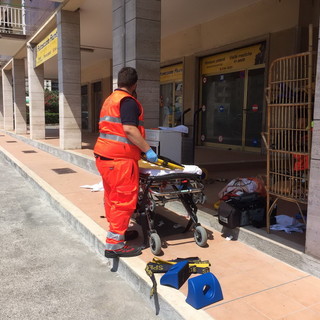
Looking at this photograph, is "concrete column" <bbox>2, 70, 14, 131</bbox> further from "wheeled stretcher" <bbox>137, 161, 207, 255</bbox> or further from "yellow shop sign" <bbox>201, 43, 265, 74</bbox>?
"wheeled stretcher" <bbox>137, 161, 207, 255</bbox>

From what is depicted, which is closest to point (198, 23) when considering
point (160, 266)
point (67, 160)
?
point (67, 160)

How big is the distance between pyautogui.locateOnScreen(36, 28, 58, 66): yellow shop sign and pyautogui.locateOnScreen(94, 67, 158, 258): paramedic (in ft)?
29.8

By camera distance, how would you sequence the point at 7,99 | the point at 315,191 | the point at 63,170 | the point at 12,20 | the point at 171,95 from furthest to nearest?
the point at 7,99 < the point at 12,20 < the point at 171,95 < the point at 63,170 < the point at 315,191

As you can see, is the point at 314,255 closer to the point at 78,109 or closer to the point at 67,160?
the point at 67,160

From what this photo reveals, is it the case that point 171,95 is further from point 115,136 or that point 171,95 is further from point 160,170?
point 115,136

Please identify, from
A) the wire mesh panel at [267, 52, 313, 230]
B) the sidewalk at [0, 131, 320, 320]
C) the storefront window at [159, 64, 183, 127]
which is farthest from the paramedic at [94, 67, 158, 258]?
the storefront window at [159, 64, 183, 127]

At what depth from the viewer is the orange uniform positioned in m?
3.45

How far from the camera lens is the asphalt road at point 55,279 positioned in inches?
115

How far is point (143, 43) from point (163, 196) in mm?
3866

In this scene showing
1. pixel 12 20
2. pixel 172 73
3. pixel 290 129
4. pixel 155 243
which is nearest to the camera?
pixel 290 129

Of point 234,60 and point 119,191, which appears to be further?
point 234,60

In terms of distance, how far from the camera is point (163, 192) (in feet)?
12.1

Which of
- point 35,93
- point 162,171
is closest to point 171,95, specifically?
point 35,93

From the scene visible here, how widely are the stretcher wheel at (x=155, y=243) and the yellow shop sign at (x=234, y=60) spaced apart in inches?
319
